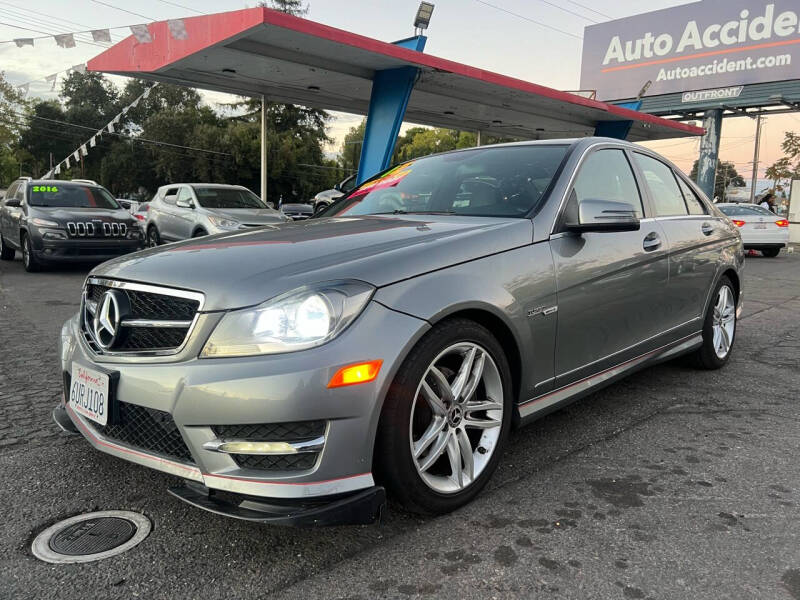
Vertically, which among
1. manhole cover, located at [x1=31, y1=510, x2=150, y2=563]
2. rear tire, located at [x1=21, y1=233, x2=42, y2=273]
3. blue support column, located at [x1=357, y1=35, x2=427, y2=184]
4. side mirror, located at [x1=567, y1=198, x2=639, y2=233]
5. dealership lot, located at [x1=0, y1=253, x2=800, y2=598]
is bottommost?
manhole cover, located at [x1=31, y1=510, x2=150, y2=563]

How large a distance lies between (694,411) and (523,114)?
51.9 feet

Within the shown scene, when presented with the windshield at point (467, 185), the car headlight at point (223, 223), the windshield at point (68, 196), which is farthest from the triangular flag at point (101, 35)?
the windshield at point (467, 185)

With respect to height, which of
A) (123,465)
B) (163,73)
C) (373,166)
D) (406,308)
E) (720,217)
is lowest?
(123,465)

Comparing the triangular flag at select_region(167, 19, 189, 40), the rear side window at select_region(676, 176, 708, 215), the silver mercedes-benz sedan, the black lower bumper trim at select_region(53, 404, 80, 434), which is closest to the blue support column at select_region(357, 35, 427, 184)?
the triangular flag at select_region(167, 19, 189, 40)

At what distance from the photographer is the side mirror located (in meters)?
2.91

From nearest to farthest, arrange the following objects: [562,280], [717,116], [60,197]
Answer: [562,280]
[60,197]
[717,116]

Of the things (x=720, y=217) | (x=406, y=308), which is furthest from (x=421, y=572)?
(x=720, y=217)

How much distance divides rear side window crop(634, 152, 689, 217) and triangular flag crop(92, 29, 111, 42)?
11.3m

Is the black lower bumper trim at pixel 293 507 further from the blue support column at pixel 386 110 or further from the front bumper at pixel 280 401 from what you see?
the blue support column at pixel 386 110

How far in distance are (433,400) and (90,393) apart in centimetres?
131

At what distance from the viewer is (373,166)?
13125mm

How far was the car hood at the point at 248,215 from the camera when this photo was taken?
37.8 ft

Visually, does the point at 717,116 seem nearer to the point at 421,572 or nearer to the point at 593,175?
the point at 593,175

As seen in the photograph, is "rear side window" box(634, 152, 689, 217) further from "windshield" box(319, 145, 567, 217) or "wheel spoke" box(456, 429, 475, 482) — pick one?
"wheel spoke" box(456, 429, 475, 482)
